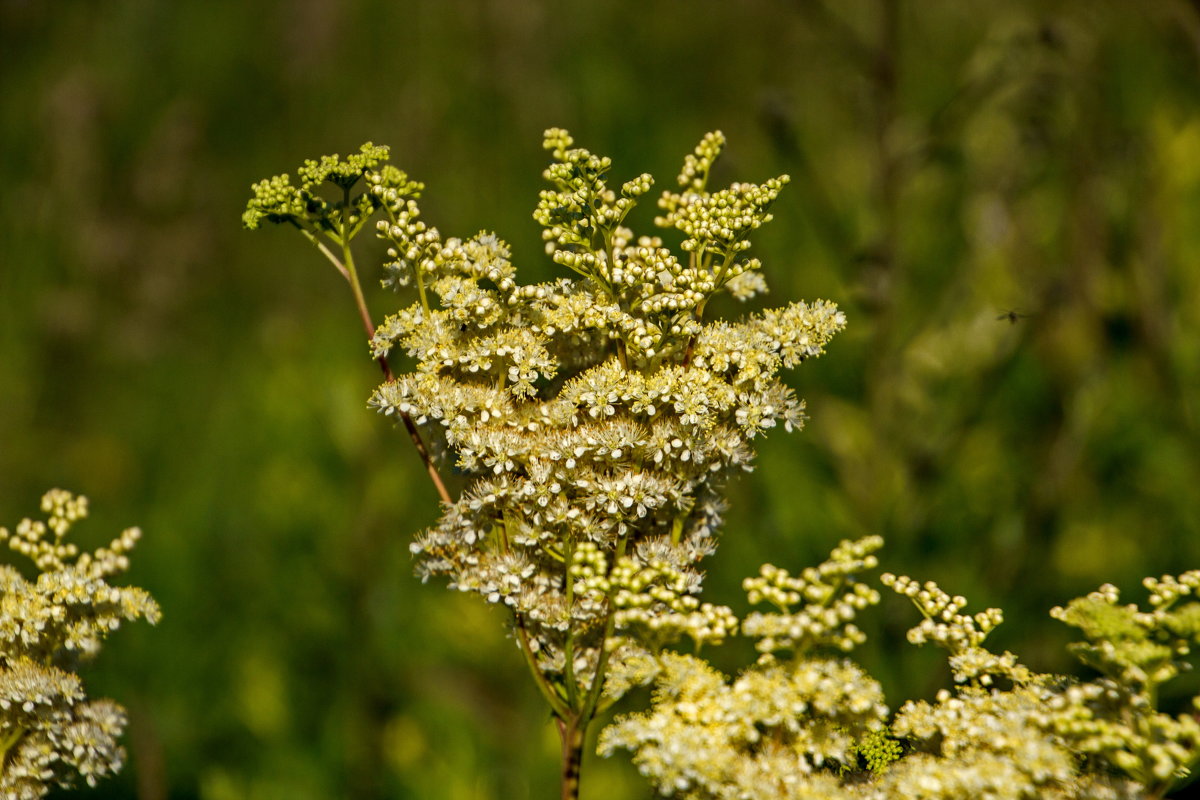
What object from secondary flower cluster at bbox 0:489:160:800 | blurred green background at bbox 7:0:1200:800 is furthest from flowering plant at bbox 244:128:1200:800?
blurred green background at bbox 7:0:1200:800

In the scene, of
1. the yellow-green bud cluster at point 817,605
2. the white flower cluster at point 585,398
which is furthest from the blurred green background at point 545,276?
the yellow-green bud cluster at point 817,605

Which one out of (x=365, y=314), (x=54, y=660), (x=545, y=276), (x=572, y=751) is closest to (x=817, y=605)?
(x=572, y=751)

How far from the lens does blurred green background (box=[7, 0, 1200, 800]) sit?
1.32 metres

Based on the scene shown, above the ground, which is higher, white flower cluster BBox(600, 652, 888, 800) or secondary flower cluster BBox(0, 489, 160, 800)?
secondary flower cluster BBox(0, 489, 160, 800)

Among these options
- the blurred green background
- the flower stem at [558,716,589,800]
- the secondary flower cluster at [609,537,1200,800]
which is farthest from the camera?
the blurred green background

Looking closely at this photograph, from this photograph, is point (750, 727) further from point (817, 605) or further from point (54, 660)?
point (54, 660)

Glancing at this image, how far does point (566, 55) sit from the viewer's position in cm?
229

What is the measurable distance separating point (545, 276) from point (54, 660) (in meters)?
0.89

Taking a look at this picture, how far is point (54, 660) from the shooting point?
1.86 ft

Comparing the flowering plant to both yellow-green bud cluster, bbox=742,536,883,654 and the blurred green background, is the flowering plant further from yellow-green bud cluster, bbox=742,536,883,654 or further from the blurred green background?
the blurred green background

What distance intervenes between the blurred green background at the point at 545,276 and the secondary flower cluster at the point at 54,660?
362mm

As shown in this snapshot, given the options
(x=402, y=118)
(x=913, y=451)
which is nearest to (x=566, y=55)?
(x=402, y=118)

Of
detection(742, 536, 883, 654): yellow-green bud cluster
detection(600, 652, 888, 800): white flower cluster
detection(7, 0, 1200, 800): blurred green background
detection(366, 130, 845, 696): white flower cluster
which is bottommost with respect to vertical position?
detection(600, 652, 888, 800): white flower cluster

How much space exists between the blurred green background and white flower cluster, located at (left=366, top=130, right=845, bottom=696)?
526 mm
